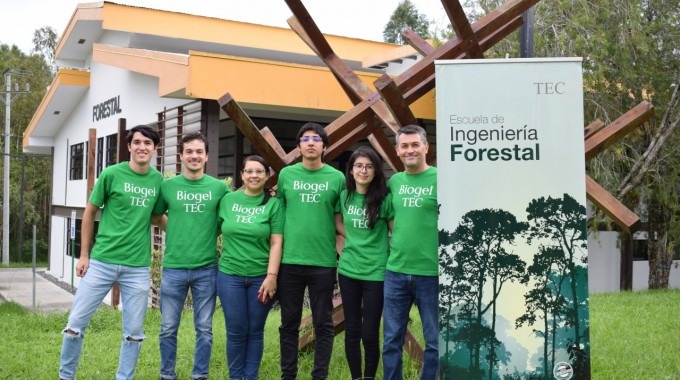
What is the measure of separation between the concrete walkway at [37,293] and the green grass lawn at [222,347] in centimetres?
606

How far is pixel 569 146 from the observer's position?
3.82 meters

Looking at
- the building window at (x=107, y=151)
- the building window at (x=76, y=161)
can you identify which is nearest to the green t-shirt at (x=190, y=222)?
the building window at (x=107, y=151)

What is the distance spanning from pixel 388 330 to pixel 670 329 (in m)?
5.18

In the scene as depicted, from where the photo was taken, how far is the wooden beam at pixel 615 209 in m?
4.47

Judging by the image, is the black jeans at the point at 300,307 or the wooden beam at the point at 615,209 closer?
the black jeans at the point at 300,307

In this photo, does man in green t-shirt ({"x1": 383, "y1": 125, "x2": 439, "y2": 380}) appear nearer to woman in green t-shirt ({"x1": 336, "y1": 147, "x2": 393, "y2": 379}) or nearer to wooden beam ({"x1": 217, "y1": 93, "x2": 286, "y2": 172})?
woman in green t-shirt ({"x1": 336, "y1": 147, "x2": 393, "y2": 379})

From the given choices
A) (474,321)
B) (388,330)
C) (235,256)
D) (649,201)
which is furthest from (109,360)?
(649,201)

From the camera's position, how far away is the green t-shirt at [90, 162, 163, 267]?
424 cm

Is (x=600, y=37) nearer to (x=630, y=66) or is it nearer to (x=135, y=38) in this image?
(x=630, y=66)

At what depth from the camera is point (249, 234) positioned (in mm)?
4152

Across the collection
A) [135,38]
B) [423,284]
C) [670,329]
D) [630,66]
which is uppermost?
[135,38]

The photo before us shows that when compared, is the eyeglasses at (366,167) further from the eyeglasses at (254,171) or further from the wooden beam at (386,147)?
the wooden beam at (386,147)

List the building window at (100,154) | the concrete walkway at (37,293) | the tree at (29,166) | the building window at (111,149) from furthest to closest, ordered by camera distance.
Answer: the tree at (29,166)
the building window at (100,154)
the building window at (111,149)
the concrete walkway at (37,293)

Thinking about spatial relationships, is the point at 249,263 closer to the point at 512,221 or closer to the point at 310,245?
the point at 310,245
